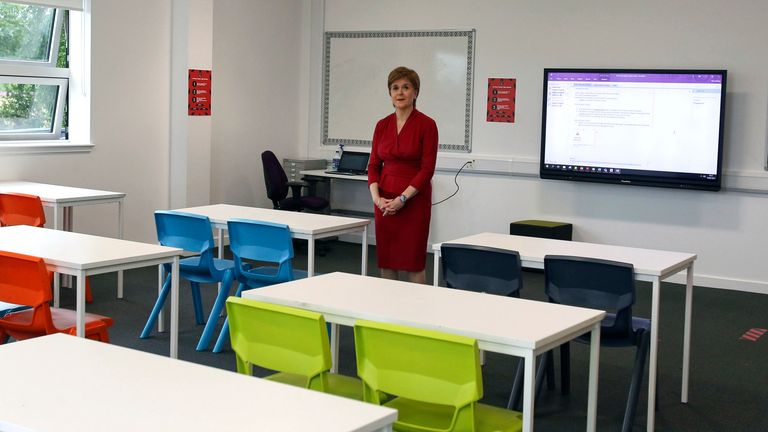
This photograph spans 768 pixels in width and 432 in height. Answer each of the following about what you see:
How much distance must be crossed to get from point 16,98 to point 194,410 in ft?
20.4

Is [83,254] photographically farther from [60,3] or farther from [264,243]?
[60,3]

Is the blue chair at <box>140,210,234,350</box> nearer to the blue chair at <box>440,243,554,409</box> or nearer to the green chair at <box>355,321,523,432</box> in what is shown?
the blue chair at <box>440,243,554,409</box>

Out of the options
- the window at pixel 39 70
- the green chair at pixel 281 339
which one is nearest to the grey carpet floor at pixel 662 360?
the window at pixel 39 70

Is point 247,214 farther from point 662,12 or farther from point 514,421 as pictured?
point 662,12

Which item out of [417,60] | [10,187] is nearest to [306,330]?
[10,187]

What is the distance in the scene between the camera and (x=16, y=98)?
7602mm

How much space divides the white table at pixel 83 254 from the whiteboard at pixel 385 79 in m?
4.86

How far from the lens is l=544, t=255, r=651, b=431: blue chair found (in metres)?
4.08

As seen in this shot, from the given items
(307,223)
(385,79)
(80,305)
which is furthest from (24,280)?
(385,79)

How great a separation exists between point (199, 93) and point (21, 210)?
2676 mm

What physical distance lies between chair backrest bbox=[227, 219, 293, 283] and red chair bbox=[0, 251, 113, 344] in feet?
4.19

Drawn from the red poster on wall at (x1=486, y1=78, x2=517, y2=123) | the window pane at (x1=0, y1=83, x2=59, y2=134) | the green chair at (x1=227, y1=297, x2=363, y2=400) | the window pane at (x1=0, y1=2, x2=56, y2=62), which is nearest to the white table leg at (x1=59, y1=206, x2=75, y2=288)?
the window pane at (x1=0, y1=83, x2=59, y2=134)

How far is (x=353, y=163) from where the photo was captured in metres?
9.40

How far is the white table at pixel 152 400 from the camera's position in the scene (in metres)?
2.03
